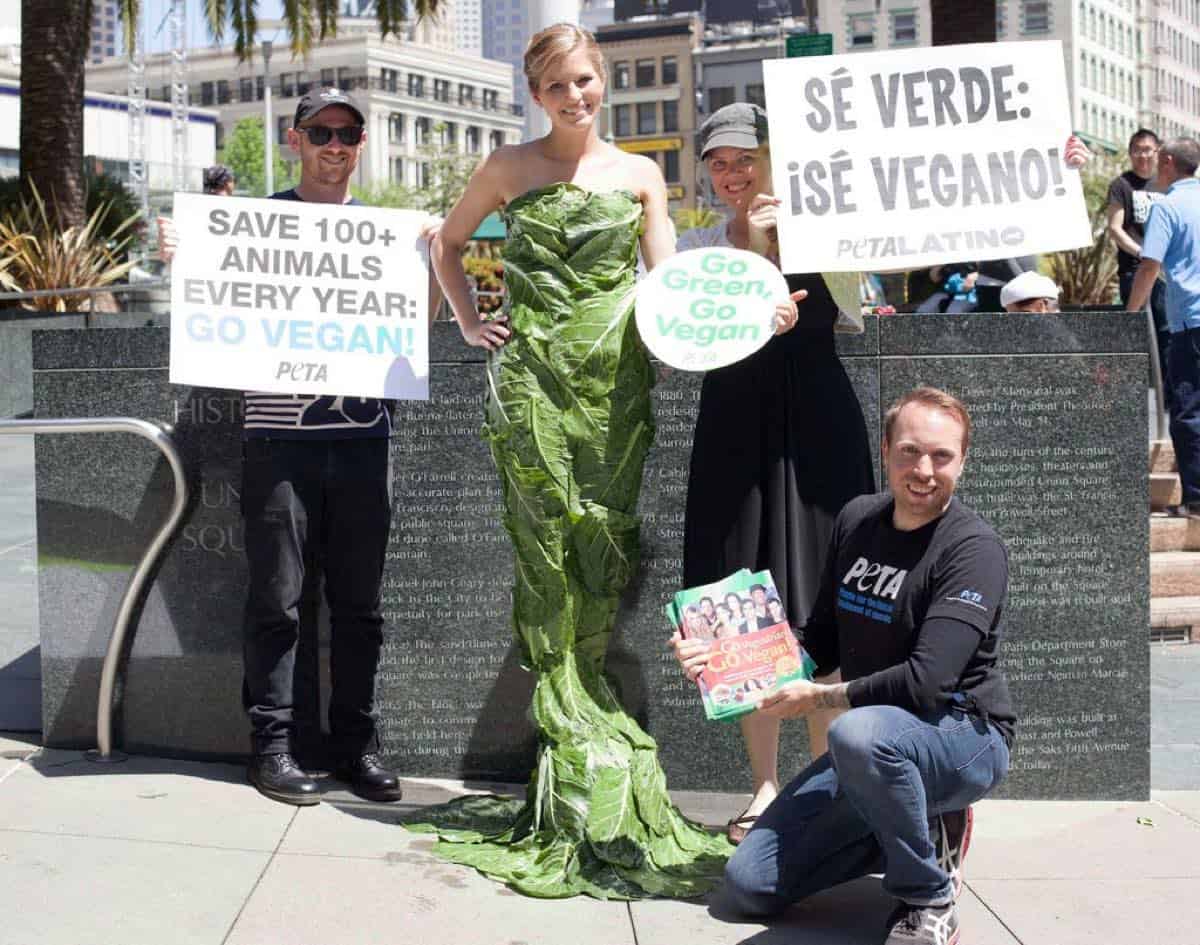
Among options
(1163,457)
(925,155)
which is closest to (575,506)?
(925,155)

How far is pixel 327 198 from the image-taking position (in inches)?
207

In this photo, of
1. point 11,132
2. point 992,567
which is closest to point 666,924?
point 992,567

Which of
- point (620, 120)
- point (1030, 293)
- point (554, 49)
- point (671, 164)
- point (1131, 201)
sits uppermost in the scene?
point (620, 120)

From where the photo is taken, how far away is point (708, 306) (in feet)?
14.6

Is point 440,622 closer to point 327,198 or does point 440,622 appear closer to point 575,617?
point 575,617

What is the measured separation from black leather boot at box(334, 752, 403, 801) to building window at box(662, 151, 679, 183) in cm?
11424

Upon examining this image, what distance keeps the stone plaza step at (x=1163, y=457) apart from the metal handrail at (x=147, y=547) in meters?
5.81

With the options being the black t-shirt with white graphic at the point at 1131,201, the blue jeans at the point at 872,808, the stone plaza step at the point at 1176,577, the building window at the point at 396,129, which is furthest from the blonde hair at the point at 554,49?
the building window at the point at 396,129

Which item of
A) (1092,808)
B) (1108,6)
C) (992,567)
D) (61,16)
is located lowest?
(1092,808)

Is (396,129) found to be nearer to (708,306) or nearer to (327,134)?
(327,134)

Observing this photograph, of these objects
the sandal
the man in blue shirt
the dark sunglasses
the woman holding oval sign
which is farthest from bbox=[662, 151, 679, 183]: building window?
the sandal

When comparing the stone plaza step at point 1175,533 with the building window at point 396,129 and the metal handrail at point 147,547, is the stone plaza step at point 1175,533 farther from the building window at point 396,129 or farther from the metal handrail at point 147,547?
the building window at point 396,129

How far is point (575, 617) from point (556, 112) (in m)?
1.43

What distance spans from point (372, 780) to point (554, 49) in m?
2.37
